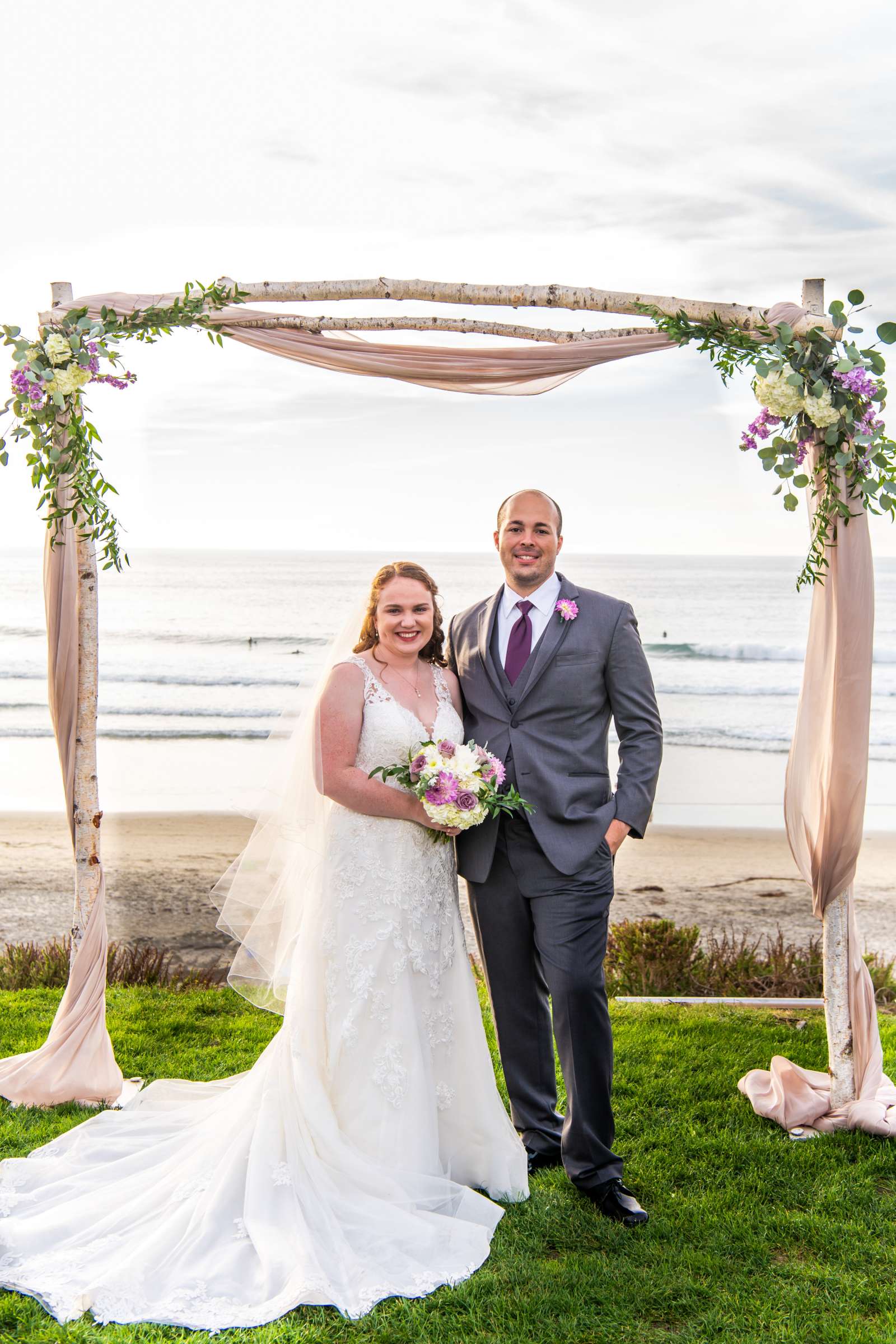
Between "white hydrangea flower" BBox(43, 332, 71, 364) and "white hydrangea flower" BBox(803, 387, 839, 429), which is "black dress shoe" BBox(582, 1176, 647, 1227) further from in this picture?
"white hydrangea flower" BBox(43, 332, 71, 364)

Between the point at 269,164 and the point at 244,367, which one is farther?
the point at 244,367

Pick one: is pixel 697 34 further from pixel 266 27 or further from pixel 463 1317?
pixel 463 1317

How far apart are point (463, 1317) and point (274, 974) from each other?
1.31 m

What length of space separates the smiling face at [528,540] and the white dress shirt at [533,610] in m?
0.03

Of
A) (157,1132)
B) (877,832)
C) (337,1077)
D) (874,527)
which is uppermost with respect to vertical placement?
(874,527)

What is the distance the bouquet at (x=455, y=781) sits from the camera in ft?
10.4

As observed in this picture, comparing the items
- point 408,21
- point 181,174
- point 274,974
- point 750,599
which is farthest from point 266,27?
point 750,599

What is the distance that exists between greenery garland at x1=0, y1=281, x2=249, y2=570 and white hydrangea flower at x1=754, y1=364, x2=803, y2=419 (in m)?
2.05

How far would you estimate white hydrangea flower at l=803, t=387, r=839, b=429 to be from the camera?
3.75 metres

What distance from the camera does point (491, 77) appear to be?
9.93 m

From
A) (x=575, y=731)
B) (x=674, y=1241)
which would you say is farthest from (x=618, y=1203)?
(x=575, y=731)

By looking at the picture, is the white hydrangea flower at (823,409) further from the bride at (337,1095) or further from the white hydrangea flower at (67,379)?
the white hydrangea flower at (67,379)

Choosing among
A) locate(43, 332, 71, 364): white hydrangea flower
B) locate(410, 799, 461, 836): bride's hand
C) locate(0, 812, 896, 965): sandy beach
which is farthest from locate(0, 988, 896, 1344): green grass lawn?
locate(43, 332, 71, 364): white hydrangea flower

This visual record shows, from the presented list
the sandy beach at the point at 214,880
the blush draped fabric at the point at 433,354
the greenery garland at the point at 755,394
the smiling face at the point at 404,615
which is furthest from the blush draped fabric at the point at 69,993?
the sandy beach at the point at 214,880
